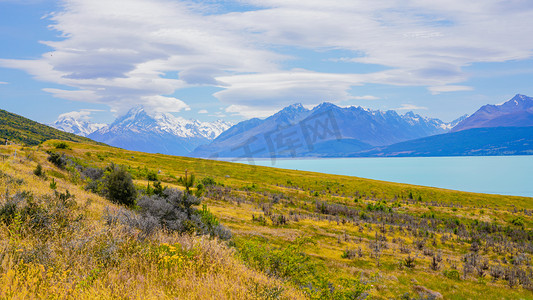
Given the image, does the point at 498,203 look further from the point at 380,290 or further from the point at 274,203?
the point at 380,290

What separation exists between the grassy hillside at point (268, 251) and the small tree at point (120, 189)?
136 centimetres

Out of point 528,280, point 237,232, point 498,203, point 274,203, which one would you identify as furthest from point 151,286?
point 498,203

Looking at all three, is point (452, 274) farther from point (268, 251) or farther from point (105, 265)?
point (105, 265)

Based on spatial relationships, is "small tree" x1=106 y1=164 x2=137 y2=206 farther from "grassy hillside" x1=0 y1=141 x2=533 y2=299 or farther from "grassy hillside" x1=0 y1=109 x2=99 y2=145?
"grassy hillside" x1=0 y1=109 x2=99 y2=145

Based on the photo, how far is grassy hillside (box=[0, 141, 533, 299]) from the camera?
632 cm

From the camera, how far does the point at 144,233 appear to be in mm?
8977

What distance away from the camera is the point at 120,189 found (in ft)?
66.3

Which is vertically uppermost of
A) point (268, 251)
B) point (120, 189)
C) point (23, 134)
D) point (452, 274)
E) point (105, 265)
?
point (23, 134)

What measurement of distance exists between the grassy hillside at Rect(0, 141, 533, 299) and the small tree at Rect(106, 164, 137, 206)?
53.4 inches

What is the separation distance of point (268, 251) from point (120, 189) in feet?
42.3

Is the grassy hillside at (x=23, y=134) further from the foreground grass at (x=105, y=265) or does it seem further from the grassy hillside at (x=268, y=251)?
the foreground grass at (x=105, y=265)

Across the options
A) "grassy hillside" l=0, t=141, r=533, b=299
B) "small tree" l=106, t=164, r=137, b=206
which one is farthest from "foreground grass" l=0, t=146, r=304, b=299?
"small tree" l=106, t=164, r=137, b=206

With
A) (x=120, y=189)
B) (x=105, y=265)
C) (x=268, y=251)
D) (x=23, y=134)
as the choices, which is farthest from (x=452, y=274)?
(x=23, y=134)

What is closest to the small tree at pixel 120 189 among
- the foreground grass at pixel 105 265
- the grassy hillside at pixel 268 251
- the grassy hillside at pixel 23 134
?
the grassy hillside at pixel 268 251
